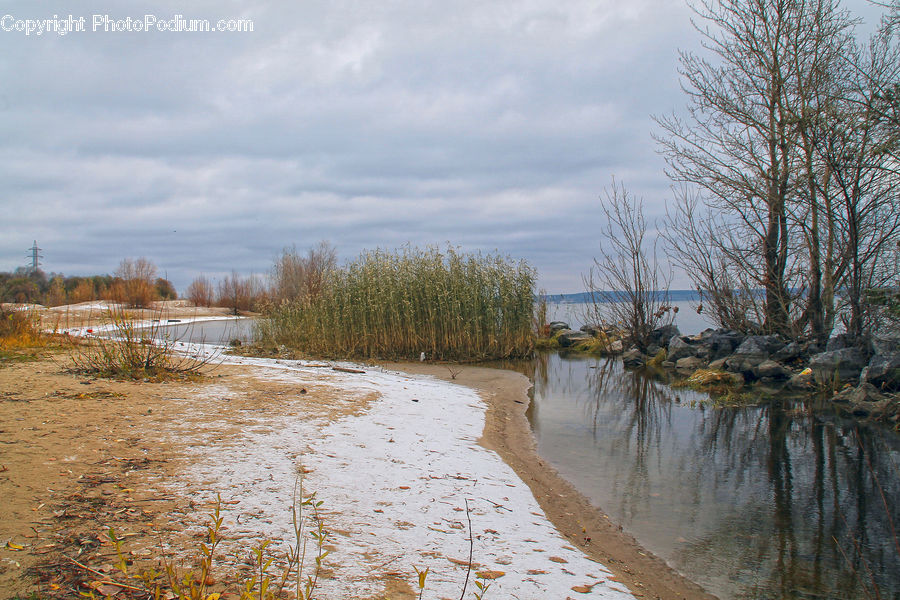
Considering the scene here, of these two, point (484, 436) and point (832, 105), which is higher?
point (832, 105)

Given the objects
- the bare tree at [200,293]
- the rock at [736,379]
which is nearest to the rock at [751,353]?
the rock at [736,379]

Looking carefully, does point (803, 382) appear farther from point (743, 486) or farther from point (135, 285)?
point (135, 285)

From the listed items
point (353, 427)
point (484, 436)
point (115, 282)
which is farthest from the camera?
point (115, 282)

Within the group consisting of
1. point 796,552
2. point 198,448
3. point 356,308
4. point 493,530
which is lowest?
point 796,552

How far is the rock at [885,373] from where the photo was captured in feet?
30.6

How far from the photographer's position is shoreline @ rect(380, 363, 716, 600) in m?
3.52

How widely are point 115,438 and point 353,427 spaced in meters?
2.17

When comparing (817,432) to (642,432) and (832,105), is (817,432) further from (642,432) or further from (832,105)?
(832,105)

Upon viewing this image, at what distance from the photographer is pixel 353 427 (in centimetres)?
581

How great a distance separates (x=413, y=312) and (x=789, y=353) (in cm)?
931

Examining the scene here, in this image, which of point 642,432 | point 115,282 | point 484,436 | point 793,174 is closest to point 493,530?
point 484,436

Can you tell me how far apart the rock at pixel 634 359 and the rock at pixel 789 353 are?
170 inches

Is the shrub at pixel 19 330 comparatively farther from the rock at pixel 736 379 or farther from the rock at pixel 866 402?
the rock at pixel 866 402

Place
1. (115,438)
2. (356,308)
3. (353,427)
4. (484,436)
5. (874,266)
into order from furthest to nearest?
(356,308) → (874,266) → (484,436) → (353,427) → (115,438)
